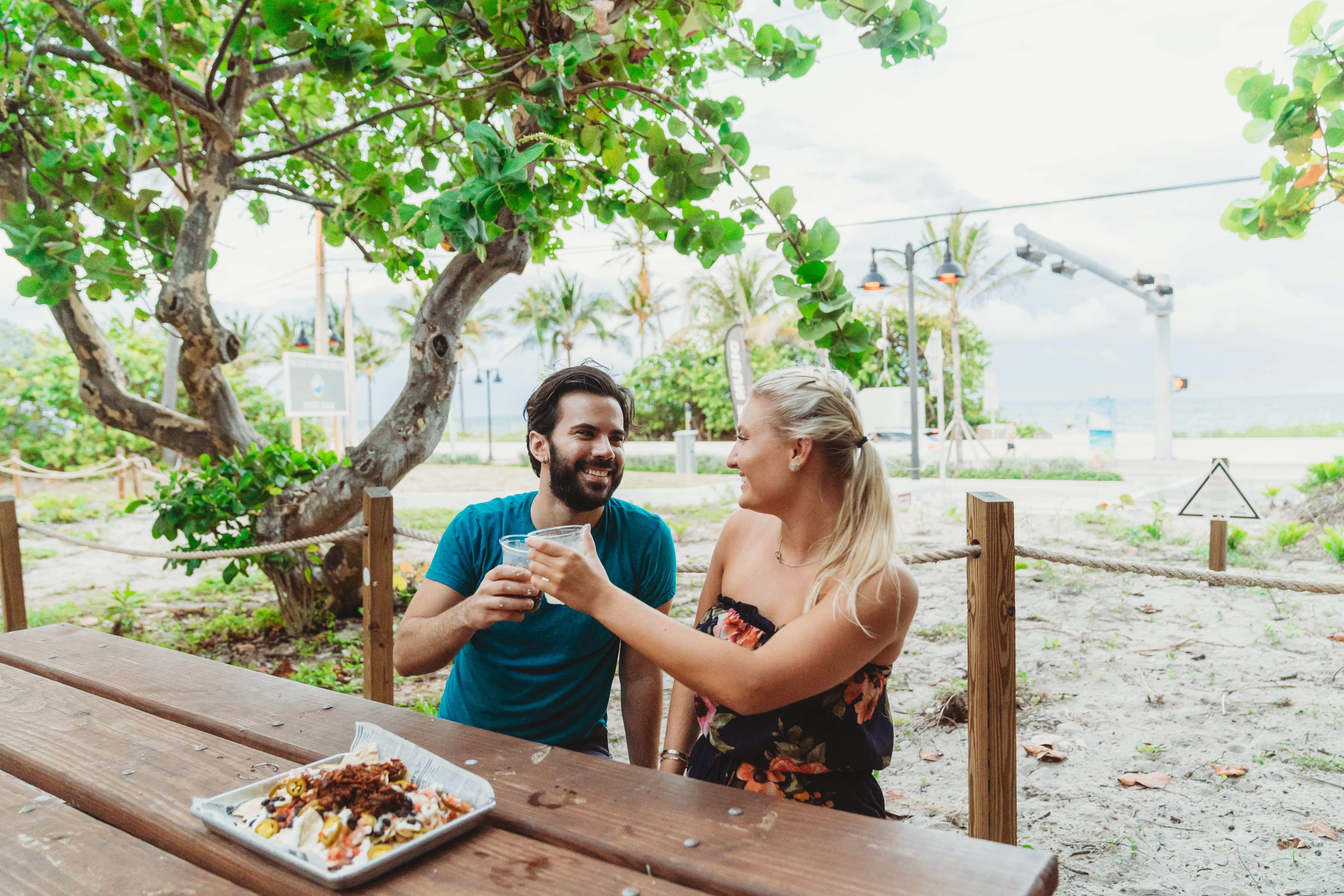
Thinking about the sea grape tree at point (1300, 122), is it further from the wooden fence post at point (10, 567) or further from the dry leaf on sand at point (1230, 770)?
the wooden fence post at point (10, 567)

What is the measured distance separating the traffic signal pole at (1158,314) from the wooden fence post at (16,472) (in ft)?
50.2

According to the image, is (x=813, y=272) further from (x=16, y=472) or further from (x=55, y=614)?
(x=16, y=472)

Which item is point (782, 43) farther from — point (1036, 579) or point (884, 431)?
point (884, 431)

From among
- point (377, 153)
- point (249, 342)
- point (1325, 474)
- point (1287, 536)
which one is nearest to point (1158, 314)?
point (1325, 474)

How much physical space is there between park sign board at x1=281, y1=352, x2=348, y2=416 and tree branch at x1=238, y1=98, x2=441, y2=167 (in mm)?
4860

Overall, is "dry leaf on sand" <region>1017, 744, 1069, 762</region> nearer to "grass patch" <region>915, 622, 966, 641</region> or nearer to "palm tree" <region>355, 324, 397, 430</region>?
"grass patch" <region>915, 622, 966, 641</region>

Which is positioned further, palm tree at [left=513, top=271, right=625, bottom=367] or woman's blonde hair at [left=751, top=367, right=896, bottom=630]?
palm tree at [left=513, top=271, right=625, bottom=367]

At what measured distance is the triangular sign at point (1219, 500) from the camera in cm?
522

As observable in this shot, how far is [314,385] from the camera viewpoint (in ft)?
30.5

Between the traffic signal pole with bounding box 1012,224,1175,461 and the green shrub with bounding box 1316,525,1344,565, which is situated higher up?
the traffic signal pole with bounding box 1012,224,1175,461

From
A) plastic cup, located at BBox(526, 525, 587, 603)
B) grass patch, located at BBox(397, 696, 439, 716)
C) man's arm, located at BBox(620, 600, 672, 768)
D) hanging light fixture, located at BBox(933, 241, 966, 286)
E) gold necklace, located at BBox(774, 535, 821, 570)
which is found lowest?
grass patch, located at BBox(397, 696, 439, 716)

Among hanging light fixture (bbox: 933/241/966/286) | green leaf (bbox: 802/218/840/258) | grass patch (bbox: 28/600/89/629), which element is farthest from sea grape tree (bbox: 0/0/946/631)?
hanging light fixture (bbox: 933/241/966/286)

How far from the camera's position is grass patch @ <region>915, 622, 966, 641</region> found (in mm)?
4891

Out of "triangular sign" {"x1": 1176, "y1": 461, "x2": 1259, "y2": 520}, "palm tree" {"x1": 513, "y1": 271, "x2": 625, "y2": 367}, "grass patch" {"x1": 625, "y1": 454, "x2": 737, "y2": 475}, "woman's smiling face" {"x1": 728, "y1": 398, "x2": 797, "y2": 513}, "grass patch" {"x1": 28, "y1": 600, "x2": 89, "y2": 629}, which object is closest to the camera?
"woman's smiling face" {"x1": 728, "y1": 398, "x2": 797, "y2": 513}
